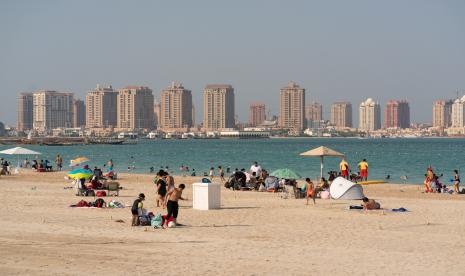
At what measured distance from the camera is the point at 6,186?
33.0 metres

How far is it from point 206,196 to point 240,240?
21.1 ft

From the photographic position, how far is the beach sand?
13125 mm

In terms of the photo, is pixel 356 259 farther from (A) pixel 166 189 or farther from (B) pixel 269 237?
(A) pixel 166 189

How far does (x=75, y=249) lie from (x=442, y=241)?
7972 mm

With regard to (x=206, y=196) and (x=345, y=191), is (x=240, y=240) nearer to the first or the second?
(x=206, y=196)

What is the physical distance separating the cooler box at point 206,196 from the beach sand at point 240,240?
1.58ft

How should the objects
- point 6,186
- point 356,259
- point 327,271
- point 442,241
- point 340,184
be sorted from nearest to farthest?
point 327,271 < point 356,259 < point 442,241 < point 340,184 < point 6,186

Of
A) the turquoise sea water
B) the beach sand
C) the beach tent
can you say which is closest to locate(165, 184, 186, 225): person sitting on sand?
the beach sand

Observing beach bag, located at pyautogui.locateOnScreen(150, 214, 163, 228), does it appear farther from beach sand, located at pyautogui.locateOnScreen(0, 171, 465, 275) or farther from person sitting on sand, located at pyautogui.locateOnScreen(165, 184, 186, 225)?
beach sand, located at pyautogui.locateOnScreen(0, 171, 465, 275)

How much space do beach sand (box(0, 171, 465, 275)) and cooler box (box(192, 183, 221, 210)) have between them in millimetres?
482

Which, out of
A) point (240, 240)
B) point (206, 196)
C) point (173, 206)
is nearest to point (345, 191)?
point (206, 196)

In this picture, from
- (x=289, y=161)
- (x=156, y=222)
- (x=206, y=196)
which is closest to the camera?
(x=156, y=222)

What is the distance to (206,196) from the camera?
2275cm

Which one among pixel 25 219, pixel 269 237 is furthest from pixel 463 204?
pixel 25 219
